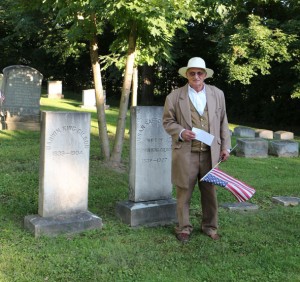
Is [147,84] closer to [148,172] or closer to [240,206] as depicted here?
[240,206]

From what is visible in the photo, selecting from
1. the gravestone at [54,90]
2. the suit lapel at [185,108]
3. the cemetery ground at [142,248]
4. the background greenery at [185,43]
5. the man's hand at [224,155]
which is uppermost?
the background greenery at [185,43]

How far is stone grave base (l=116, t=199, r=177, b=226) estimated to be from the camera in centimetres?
543

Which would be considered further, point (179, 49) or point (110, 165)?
point (179, 49)

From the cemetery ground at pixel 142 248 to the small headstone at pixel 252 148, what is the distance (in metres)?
3.70

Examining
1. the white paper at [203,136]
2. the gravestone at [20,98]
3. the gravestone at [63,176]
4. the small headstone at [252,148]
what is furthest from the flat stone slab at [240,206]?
the gravestone at [20,98]

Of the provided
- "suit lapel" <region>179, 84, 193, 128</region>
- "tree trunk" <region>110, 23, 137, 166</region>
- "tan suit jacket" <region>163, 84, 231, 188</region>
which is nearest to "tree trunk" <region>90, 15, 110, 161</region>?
"tree trunk" <region>110, 23, 137, 166</region>

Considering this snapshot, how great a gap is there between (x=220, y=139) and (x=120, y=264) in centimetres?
181

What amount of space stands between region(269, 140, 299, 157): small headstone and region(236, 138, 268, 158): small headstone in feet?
1.25

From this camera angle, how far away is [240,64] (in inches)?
723

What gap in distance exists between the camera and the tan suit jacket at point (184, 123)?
4777 mm

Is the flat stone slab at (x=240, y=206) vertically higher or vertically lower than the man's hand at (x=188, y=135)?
lower

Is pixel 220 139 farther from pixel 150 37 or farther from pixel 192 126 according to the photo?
pixel 150 37

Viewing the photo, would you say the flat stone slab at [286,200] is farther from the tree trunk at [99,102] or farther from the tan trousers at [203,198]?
the tree trunk at [99,102]

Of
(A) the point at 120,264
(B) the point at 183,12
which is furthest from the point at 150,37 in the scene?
(A) the point at 120,264
